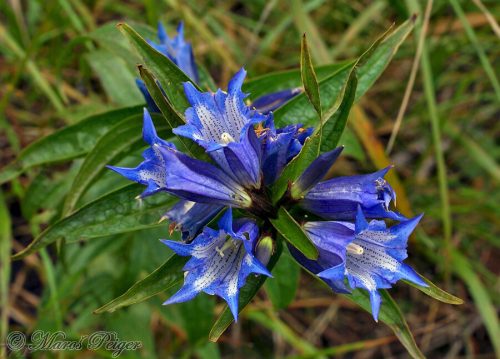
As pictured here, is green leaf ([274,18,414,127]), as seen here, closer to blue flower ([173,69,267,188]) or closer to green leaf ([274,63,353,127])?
green leaf ([274,63,353,127])

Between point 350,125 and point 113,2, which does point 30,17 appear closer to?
point 113,2

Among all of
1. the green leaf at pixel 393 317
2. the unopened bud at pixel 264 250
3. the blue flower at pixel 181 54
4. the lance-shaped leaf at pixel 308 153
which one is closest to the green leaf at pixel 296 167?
the lance-shaped leaf at pixel 308 153

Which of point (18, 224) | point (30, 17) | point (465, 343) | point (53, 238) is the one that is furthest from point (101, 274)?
point (465, 343)

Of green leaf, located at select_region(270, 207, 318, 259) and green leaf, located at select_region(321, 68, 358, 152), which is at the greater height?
green leaf, located at select_region(321, 68, 358, 152)

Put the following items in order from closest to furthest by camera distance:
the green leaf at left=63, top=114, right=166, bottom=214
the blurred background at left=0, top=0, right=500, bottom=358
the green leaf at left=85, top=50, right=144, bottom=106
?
the green leaf at left=63, top=114, right=166, bottom=214 → the green leaf at left=85, top=50, right=144, bottom=106 → the blurred background at left=0, top=0, right=500, bottom=358

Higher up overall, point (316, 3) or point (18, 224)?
point (316, 3)

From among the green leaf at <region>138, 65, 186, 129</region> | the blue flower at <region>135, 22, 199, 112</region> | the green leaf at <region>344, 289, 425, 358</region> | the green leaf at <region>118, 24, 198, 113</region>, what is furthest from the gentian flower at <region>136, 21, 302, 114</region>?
the green leaf at <region>344, 289, 425, 358</region>

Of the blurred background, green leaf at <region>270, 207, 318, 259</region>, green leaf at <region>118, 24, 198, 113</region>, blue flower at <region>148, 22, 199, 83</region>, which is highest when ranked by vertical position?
green leaf at <region>118, 24, 198, 113</region>
